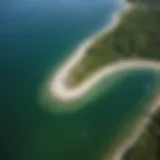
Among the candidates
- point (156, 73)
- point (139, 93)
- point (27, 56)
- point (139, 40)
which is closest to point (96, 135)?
point (139, 93)

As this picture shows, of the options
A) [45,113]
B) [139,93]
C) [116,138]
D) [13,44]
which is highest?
[13,44]

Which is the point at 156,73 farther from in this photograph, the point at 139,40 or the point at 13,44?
the point at 13,44

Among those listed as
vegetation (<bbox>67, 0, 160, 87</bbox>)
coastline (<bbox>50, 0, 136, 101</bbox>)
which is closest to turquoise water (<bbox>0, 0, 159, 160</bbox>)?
coastline (<bbox>50, 0, 136, 101</bbox>)

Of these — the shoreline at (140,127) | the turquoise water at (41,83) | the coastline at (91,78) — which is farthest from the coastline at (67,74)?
the shoreline at (140,127)

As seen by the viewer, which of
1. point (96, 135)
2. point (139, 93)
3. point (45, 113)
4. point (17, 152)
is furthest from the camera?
point (139, 93)

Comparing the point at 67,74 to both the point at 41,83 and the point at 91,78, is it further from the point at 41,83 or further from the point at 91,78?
the point at 41,83

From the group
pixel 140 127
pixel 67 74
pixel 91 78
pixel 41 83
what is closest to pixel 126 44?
pixel 91 78

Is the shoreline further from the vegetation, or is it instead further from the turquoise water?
the vegetation
